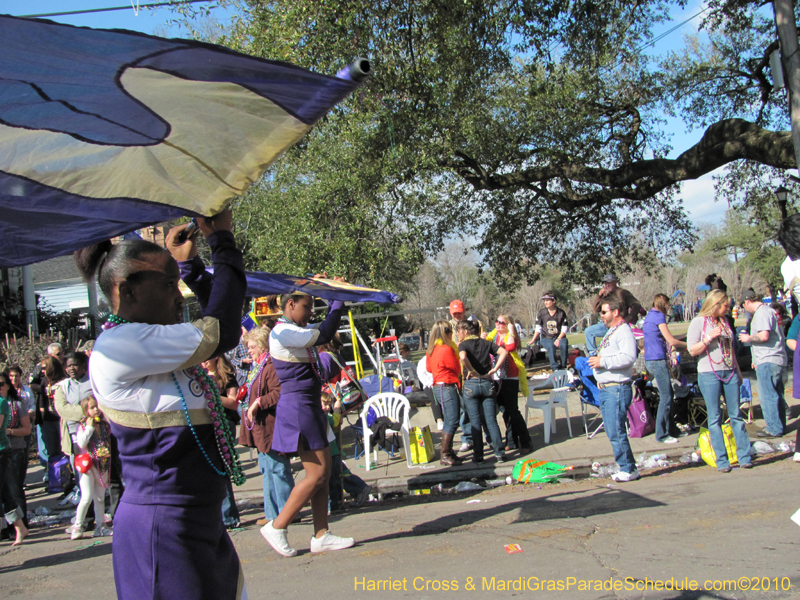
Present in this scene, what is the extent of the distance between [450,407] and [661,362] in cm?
280

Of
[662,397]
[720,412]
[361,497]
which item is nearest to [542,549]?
[361,497]

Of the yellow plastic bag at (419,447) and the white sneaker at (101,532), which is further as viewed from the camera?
the yellow plastic bag at (419,447)

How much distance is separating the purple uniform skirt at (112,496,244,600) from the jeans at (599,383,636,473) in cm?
518

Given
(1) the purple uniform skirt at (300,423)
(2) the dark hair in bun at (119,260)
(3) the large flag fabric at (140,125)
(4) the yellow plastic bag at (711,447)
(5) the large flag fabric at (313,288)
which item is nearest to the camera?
(3) the large flag fabric at (140,125)

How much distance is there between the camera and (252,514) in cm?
714

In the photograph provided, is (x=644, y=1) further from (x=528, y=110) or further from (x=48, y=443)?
(x=48, y=443)

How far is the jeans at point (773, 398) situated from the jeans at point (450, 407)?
12.6 feet

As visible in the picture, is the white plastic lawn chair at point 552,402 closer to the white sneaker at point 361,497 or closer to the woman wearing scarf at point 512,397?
the woman wearing scarf at point 512,397

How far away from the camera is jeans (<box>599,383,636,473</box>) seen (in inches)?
257

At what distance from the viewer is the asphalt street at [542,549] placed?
402cm

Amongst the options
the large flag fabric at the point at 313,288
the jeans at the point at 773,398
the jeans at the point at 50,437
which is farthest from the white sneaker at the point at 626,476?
the jeans at the point at 50,437

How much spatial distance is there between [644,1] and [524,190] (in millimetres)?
4856

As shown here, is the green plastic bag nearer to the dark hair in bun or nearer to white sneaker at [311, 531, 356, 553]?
white sneaker at [311, 531, 356, 553]

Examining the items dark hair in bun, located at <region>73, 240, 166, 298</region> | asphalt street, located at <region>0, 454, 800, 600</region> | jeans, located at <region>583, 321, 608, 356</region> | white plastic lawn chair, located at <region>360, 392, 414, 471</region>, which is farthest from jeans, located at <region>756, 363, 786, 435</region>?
dark hair in bun, located at <region>73, 240, 166, 298</region>
